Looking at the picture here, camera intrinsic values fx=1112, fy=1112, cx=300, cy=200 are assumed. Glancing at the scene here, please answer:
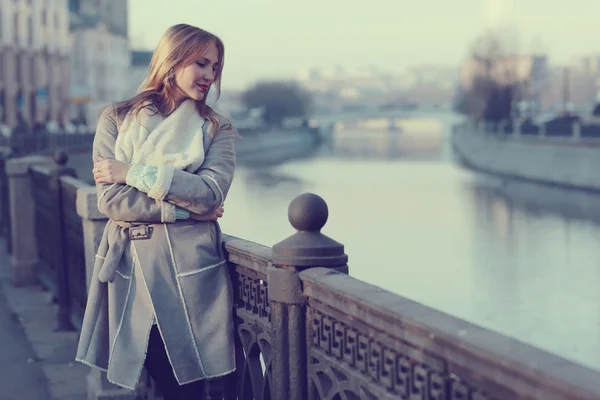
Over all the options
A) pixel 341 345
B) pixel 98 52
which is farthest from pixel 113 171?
pixel 98 52

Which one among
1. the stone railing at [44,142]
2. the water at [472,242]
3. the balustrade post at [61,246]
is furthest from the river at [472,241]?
the balustrade post at [61,246]

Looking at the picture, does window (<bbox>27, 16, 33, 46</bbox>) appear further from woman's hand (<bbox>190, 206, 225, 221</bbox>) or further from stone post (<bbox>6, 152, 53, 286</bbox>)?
woman's hand (<bbox>190, 206, 225, 221</bbox>)

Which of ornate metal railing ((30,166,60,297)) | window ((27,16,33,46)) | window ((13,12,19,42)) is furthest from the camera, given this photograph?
window ((27,16,33,46))

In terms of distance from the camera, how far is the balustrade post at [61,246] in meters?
8.18

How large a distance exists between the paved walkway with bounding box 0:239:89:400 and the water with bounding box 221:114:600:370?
16.8ft

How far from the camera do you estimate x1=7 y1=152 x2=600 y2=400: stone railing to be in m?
2.39

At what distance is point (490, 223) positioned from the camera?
32031 mm

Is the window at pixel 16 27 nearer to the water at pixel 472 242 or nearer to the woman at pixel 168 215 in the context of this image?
the water at pixel 472 242

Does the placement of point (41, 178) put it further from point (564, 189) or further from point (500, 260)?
point (564, 189)

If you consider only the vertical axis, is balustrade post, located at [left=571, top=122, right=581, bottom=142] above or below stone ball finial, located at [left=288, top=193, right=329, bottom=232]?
below

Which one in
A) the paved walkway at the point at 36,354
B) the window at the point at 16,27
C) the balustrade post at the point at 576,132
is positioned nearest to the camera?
the paved walkway at the point at 36,354

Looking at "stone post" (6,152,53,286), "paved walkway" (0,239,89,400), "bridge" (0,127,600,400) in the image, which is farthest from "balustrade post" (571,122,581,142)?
"bridge" (0,127,600,400)

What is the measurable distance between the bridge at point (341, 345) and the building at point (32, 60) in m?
59.3

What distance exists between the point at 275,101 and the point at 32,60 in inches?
2695
